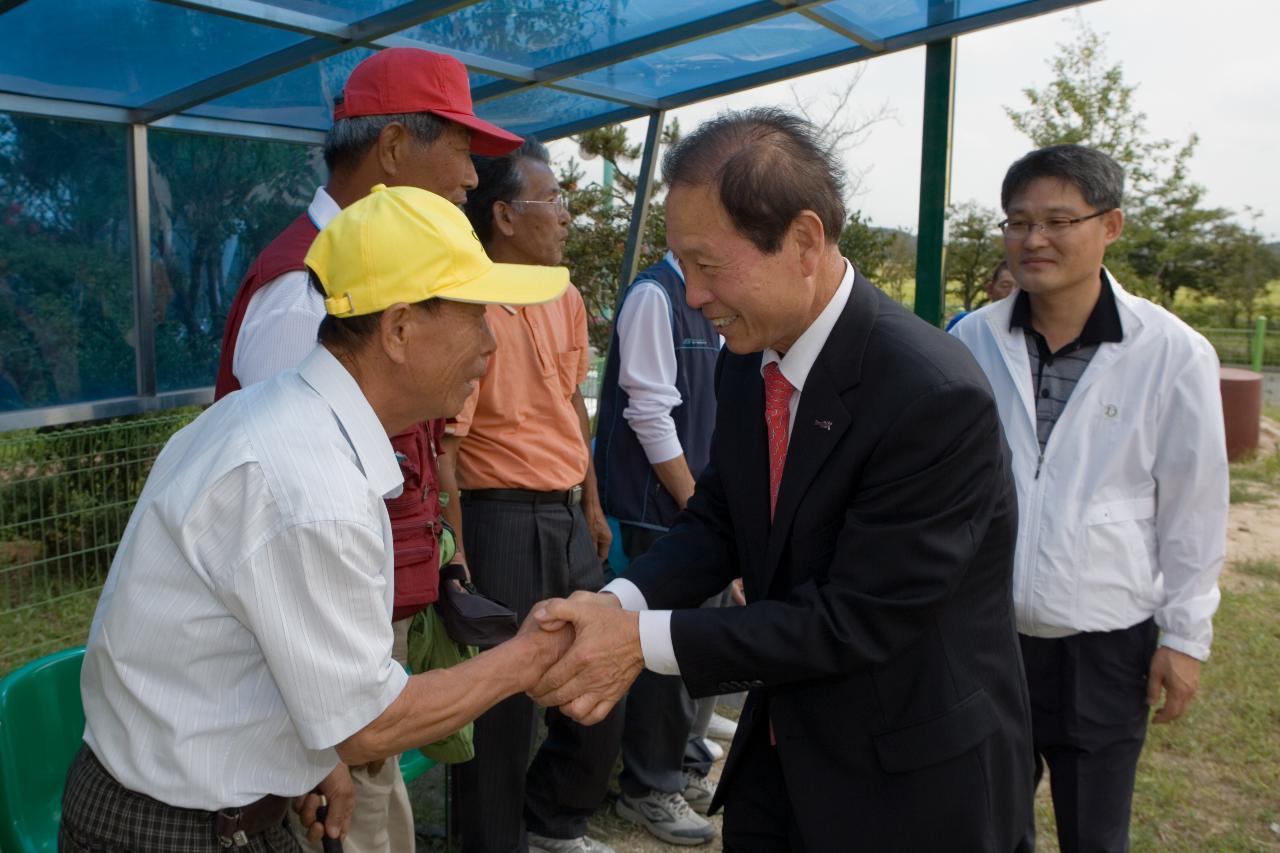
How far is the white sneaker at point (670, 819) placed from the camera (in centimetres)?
396

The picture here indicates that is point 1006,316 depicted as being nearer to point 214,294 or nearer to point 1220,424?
point 1220,424

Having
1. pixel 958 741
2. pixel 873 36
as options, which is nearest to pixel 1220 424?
pixel 958 741

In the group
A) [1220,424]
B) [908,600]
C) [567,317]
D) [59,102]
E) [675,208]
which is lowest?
[908,600]

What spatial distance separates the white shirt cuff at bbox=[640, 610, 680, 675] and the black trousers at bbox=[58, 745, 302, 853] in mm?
865

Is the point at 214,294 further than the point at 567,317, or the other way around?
the point at 214,294

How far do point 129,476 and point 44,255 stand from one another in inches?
42.7

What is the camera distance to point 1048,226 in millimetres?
2729

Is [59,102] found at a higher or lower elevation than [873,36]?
lower

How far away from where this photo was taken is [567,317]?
3.68 metres

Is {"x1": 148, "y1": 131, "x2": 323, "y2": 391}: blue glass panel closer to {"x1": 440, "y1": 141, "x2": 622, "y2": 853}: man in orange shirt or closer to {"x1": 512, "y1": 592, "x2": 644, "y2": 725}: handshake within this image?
{"x1": 440, "y1": 141, "x2": 622, "y2": 853}: man in orange shirt

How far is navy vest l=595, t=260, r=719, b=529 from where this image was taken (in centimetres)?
389

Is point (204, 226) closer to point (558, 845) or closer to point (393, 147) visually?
point (393, 147)

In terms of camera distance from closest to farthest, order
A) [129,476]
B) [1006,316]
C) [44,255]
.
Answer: [1006,316]
[44,255]
[129,476]

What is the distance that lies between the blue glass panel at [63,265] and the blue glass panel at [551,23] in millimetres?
1559
